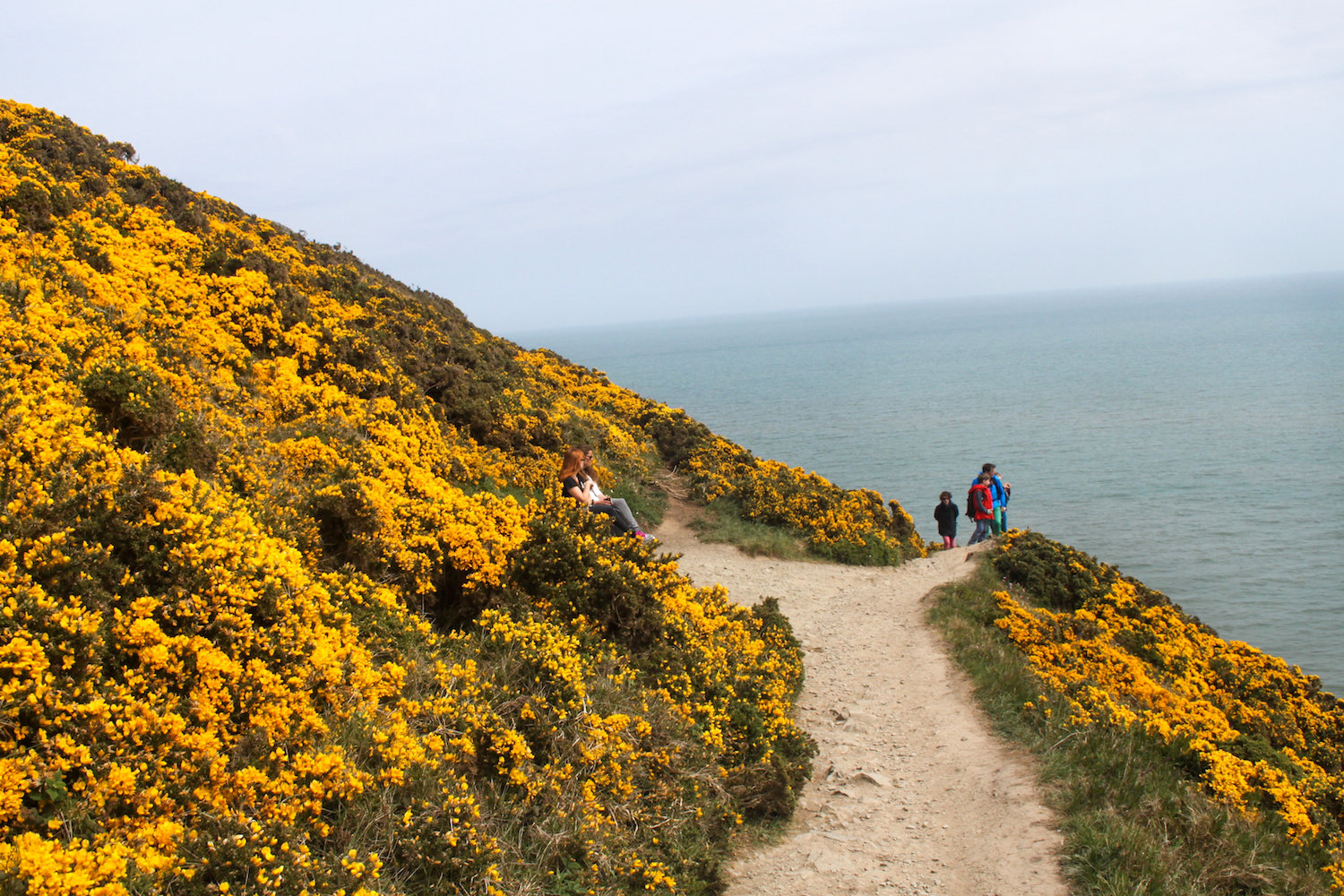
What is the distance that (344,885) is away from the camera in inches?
156

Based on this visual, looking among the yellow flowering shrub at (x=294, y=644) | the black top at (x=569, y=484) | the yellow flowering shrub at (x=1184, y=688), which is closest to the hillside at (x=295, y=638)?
the yellow flowering shrub at (x=294, y=644)

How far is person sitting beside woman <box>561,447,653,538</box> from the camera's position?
11.4m

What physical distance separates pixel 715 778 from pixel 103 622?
4.39 metres

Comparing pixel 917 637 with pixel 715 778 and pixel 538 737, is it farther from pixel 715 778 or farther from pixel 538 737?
pixel 538 737

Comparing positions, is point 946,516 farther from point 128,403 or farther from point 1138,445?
point 1138,445

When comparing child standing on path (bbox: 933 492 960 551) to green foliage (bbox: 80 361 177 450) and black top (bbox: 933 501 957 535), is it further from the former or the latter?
green foliage (bbox: 80 361 177 450)

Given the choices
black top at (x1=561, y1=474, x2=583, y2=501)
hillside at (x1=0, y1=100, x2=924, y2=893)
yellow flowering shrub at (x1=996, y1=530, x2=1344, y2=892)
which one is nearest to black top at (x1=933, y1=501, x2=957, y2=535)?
yellow flowering shrub at (x1=996, y1=530, x2=1344, y2=892)

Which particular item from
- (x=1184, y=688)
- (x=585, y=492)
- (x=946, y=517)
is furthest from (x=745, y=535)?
(x=1184, y=688)

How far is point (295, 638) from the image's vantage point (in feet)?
16.7

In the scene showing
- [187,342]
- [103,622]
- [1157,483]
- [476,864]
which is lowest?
[1157,483]

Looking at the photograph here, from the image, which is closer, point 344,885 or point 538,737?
point 344,885

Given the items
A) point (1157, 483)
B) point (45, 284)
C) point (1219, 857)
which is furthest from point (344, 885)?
point (1157, 483)

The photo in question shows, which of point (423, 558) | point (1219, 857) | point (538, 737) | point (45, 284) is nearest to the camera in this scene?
point (538, 737)

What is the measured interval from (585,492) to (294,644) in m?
6.69
